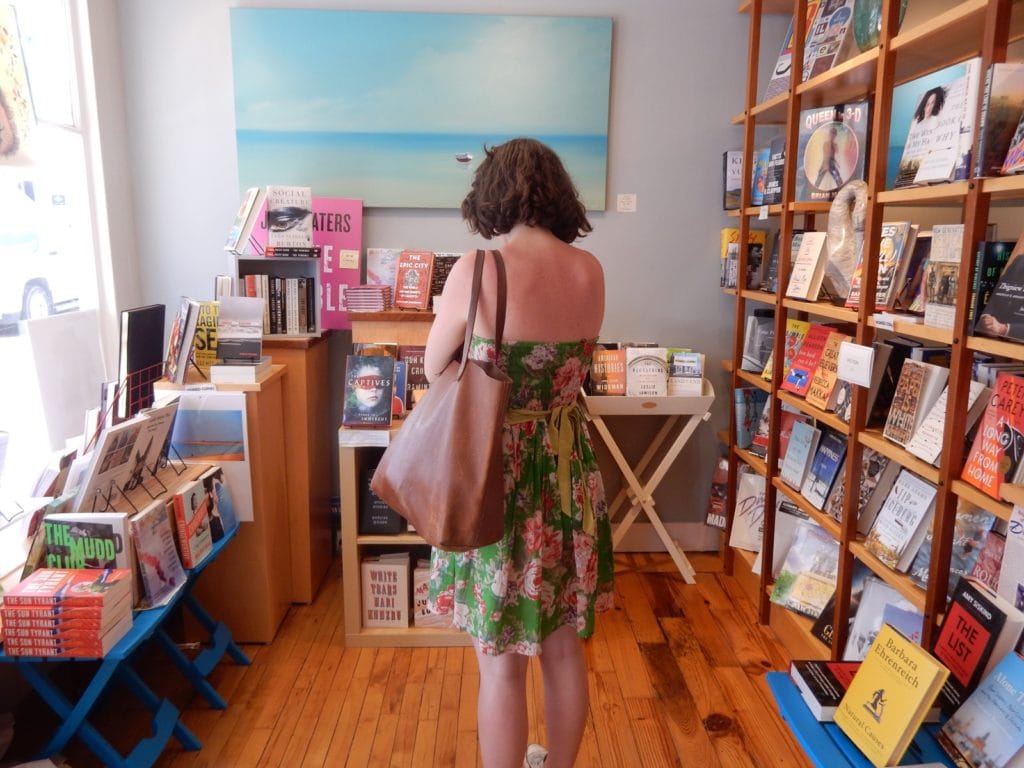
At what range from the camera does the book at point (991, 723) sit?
1220mm

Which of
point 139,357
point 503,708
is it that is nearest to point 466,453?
point 503,708

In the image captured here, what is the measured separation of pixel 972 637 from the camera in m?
1.40

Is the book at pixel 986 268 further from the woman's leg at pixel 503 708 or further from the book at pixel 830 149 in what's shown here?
the woman's leg at pixel 503 708

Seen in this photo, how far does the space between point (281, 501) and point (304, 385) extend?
0.45 meters

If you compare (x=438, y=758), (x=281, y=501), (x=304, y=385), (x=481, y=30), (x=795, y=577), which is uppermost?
(x=481, y=30)

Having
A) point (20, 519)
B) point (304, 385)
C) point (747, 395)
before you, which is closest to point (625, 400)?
point (747, 395)

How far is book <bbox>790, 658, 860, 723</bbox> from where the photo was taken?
4.73 feet

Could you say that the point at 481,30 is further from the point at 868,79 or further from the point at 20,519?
the point at 20,519

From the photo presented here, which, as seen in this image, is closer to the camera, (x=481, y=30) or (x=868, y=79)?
(x=868, y=79)

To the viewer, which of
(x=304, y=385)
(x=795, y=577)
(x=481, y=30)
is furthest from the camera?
(x=481, y=30)

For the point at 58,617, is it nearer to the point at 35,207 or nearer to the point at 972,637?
the point at 35,207

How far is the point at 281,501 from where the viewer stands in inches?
111

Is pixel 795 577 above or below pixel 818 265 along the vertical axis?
below

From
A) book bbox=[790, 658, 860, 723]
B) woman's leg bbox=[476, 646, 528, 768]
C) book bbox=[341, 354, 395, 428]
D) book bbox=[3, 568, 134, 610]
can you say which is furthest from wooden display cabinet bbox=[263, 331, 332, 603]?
book bbox=[790, 658, 860, 723]
